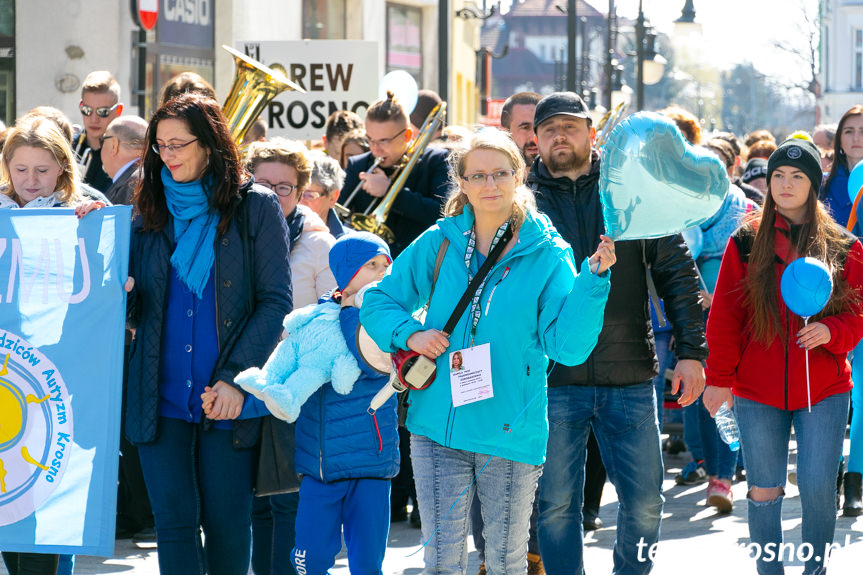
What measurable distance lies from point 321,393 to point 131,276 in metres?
0.85

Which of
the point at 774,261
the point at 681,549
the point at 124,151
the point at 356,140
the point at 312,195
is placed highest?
the point at 356,140

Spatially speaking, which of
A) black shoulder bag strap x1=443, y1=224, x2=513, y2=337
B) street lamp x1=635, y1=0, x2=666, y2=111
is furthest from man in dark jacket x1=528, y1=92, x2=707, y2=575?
street lamp x1=635, y1=0, x2=666, y2=111

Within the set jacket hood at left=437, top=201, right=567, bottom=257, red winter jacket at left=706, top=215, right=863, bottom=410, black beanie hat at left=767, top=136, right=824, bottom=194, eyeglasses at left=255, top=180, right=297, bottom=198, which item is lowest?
red winter jacket at left=706, top=215, right=863, bottom=410

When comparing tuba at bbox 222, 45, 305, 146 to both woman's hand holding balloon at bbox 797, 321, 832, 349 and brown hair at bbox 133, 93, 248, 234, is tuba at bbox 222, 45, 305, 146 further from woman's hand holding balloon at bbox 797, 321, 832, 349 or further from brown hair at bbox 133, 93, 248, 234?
woman's hand holding balloon at bbox 797, 321, 832, 349

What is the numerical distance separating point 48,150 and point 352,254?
1275 mm

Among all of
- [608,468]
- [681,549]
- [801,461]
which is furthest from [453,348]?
[681,549]

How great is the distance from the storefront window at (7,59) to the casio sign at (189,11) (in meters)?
2.47

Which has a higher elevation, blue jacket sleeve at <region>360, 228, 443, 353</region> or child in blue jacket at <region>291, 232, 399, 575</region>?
blue jacket sleeve at <region>360, 228, 443, 353</region>

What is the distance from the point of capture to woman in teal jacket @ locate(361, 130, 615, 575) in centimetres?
440

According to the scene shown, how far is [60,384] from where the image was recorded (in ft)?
16.6

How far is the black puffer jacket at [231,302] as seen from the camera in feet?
15.5

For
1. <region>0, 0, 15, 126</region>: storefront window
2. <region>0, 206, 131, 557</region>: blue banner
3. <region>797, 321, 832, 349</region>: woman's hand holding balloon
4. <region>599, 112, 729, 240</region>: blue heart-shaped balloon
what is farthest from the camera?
<region>0, 0, 15, 126</region>: storefront window

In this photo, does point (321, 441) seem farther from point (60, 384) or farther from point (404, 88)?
point (404, 88)

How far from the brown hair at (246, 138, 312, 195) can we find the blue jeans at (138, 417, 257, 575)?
1771 mm
